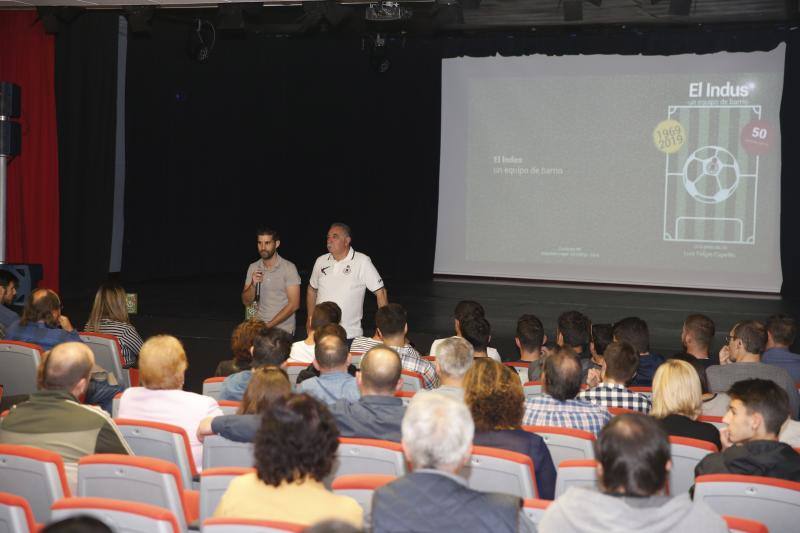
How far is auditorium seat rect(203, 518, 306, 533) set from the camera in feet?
7.10

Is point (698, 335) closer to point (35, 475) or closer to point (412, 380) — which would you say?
point (412, 380)

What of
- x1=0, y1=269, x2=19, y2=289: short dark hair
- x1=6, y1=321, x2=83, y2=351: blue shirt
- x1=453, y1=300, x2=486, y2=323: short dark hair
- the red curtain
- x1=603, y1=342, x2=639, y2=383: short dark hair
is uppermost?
the red curtain

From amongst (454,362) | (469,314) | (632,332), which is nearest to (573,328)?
(632,332)

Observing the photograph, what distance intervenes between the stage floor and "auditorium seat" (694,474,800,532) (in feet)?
17.0

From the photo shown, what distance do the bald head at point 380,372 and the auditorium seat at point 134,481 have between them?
37.3 inches

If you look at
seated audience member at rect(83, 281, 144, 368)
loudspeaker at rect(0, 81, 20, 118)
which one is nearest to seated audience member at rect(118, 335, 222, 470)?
seated audience member at rect(83, 281, 144, 368)

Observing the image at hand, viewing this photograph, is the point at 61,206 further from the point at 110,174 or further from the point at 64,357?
the point at 64,357

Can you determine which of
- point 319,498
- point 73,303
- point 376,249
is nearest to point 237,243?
point 376,249

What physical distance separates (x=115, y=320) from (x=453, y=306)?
18.2 feet

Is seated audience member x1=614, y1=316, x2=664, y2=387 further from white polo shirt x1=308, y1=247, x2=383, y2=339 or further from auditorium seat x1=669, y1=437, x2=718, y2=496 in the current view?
white polo shirt x1=308, y1=247, x2=383, y2=339

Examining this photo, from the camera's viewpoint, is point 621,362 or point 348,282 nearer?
point 621,362

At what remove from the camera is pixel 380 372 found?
3.55 m

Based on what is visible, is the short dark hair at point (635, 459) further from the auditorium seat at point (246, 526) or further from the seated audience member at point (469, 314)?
the seated audience member at point (469, 314)

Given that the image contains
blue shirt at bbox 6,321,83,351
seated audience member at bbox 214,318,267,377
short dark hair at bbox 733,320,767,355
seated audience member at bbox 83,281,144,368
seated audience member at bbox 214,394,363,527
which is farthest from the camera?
seated audience member at bbox 83,281,144,368
